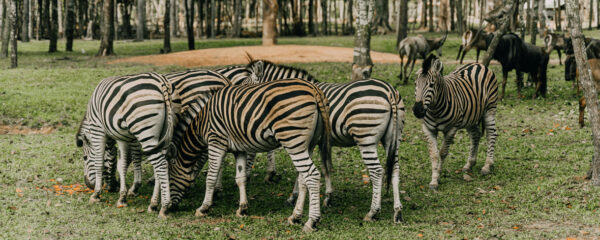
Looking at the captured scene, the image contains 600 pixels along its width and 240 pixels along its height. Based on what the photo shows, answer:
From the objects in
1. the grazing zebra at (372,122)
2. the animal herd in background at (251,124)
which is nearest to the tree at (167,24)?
the animal herd in background at (251,124)

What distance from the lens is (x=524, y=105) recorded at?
1540cm

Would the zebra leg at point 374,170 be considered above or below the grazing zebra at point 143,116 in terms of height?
below

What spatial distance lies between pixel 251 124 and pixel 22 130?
8.82m

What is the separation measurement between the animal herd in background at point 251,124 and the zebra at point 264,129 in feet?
0.04

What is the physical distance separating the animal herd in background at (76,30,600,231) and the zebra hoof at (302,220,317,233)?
0.05 feet

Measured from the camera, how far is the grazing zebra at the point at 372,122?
23.8ft

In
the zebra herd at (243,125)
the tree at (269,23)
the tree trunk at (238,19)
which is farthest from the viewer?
the tree trunk at (238,19)

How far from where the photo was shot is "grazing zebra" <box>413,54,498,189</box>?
8.49 m

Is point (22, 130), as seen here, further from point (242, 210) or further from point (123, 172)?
point (242, 210)

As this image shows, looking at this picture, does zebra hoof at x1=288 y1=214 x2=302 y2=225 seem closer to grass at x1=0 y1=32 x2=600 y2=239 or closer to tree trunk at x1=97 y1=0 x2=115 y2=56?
grass at x1=0 y1=32 x2=600 y2=239

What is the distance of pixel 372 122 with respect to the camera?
7238mm

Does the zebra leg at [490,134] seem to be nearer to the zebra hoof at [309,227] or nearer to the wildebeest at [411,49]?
the zebra hoof at [309,227]

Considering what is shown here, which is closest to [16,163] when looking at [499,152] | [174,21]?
[499,152]

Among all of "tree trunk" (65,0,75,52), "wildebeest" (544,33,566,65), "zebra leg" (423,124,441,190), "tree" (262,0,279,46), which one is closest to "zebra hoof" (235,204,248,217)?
"zebra leg" (423,124,441,190)
